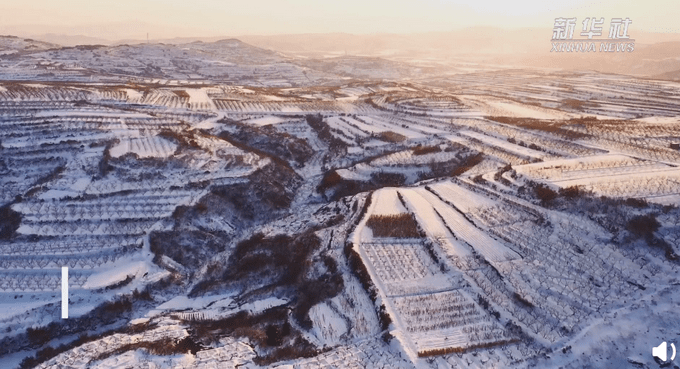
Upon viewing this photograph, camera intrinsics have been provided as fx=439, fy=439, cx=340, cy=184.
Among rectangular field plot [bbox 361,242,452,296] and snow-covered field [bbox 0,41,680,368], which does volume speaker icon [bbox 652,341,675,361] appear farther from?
rectangular field plot [bbox 361,242,452,296]

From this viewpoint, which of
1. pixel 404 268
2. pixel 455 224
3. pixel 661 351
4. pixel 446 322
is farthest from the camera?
pixel 455 224

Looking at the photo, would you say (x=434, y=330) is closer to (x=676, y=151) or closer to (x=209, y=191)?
(x=209, y=191)

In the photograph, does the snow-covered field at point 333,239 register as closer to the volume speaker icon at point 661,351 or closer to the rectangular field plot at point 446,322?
the rectangular field plot at point 446,322

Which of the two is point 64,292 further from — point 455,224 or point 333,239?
point 455,224

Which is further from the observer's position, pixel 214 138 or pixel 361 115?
pixel 361 115

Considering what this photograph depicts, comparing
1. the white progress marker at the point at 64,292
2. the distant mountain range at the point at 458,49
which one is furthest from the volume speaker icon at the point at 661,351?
the distant mountain range at the point at 458,49

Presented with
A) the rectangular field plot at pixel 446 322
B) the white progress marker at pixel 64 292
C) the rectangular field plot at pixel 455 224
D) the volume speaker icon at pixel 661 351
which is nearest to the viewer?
the volume speaker icon at pixel 661 351

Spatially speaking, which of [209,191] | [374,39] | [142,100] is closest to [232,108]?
[142,100]

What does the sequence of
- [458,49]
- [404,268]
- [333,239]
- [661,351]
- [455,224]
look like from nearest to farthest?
[661,351], [404,268], [333,239], [455,224], [458,49]

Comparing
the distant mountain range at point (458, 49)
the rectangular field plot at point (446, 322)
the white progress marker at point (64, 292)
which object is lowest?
the white progress marker at point (64, 292)

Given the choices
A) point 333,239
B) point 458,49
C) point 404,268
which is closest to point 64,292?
point 333,239

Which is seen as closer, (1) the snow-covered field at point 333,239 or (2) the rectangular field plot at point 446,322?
(2) the rectangular field plot at point 446,322
